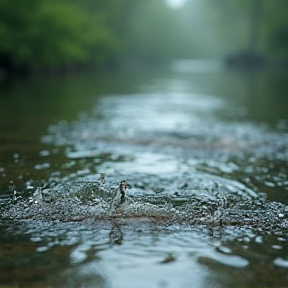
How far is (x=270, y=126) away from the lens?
17.5 metres

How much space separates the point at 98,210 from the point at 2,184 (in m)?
2.53

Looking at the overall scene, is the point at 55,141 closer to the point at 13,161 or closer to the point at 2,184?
the point at 13,161

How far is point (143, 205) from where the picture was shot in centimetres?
803

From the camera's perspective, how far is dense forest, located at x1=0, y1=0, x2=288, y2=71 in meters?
43.7

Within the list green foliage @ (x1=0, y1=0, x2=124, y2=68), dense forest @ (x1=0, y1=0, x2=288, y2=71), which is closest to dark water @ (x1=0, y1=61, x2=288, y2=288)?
dense forest @ (x1=0, y1=0, x2=288, y2=71)

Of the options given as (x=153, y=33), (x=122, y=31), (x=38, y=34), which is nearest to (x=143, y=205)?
(x=38, y=34)

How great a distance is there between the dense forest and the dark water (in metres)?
14.4

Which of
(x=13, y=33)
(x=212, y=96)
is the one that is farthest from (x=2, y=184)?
(x=13, y=33)

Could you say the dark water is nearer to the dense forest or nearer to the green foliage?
the dense forest

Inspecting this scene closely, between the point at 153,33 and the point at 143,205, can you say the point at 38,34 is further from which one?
the point at 153,33

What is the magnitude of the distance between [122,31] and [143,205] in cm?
8340

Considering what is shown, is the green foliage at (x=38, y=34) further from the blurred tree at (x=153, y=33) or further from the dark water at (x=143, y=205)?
the blurred tree at (x=153, y=33)

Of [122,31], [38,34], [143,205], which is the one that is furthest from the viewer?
[122,31]

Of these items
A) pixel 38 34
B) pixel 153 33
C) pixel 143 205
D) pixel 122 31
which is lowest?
pixel 143 205
